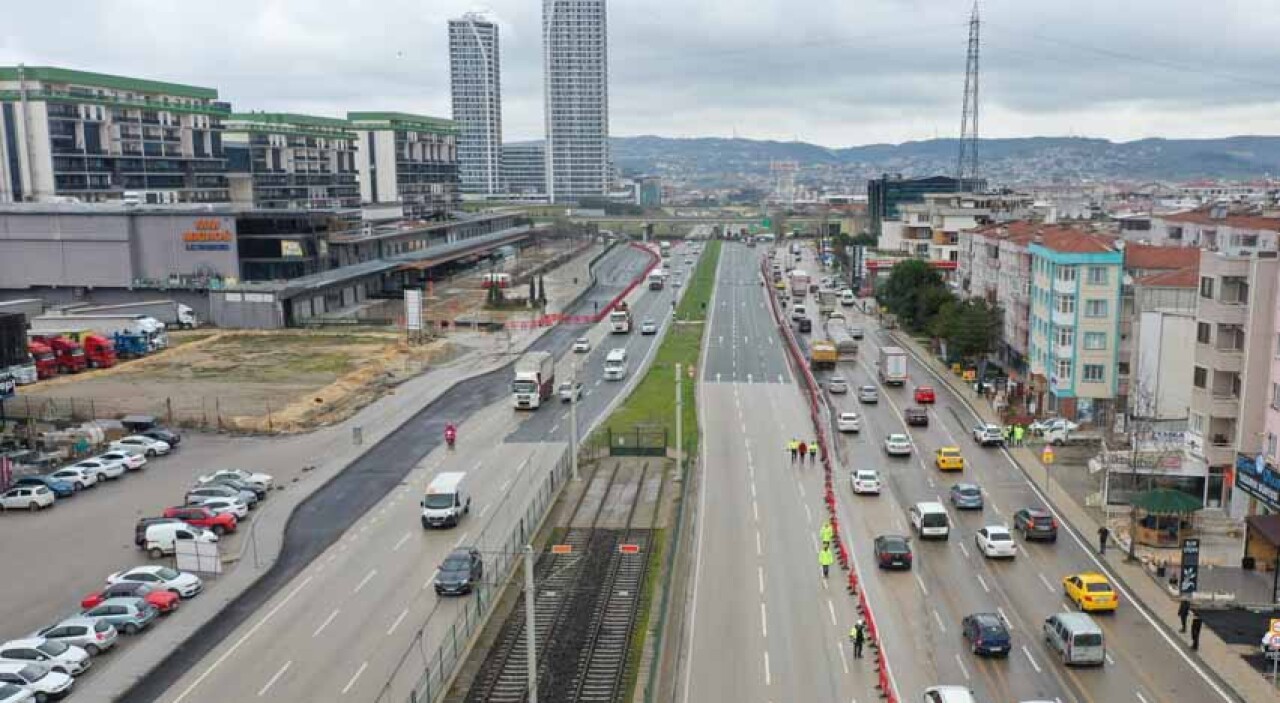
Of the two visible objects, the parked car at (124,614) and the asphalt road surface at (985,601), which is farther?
the parked car at (124,614)

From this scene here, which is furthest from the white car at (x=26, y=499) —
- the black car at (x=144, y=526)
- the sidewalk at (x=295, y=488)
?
the sidewalk at (x=295, y=488)

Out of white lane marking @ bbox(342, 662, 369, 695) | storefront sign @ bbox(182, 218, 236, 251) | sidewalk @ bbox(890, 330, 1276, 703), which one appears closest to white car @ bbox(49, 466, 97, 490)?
white lane marking @ bbox(342, 662, 369, 695)

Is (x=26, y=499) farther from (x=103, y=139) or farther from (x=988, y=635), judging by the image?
(x=103, y=139)

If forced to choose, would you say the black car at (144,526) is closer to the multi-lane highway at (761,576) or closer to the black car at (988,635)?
the multi-lane highway at (761,576)

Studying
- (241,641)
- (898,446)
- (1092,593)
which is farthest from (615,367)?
(241,641)

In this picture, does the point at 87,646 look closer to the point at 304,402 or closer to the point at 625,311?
the point at 304,402

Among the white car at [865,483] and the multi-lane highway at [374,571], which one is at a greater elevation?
the white car at [865,483]

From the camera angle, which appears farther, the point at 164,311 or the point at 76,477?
the point at 164,311
